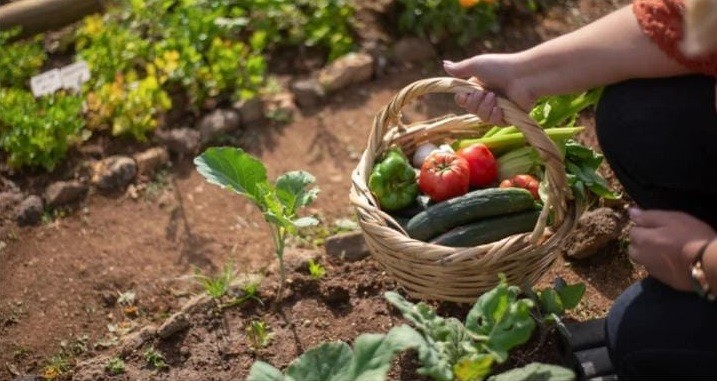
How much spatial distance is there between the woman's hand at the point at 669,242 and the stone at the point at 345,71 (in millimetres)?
2013

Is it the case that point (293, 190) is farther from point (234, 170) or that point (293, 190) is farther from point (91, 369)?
point (91, 369)

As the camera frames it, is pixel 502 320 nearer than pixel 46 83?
Yes

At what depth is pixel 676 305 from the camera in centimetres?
228

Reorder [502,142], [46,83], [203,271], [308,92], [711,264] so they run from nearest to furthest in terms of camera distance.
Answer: [711,264] < [502,142] < [203,271] < [46,83] < [308,92]

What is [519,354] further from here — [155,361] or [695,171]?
[155,361]

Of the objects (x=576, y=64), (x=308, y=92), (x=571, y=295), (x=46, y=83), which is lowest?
(x=308, y=92)

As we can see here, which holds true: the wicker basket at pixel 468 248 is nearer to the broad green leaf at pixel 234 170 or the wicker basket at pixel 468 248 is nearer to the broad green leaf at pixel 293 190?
the broad green leaf at pixel 293 190

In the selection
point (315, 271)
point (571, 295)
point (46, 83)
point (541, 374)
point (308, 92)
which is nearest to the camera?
point (541, 374)

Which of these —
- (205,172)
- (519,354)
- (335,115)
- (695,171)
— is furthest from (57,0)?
(695,171)

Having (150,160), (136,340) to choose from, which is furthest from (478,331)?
(150,160)

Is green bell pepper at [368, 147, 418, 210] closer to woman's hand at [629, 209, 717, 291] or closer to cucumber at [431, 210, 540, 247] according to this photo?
cucumber at [431, 210, 540, 247]

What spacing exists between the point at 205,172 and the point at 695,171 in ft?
4.67

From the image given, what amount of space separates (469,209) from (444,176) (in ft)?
0.46

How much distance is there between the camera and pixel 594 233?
3127 millimetres
